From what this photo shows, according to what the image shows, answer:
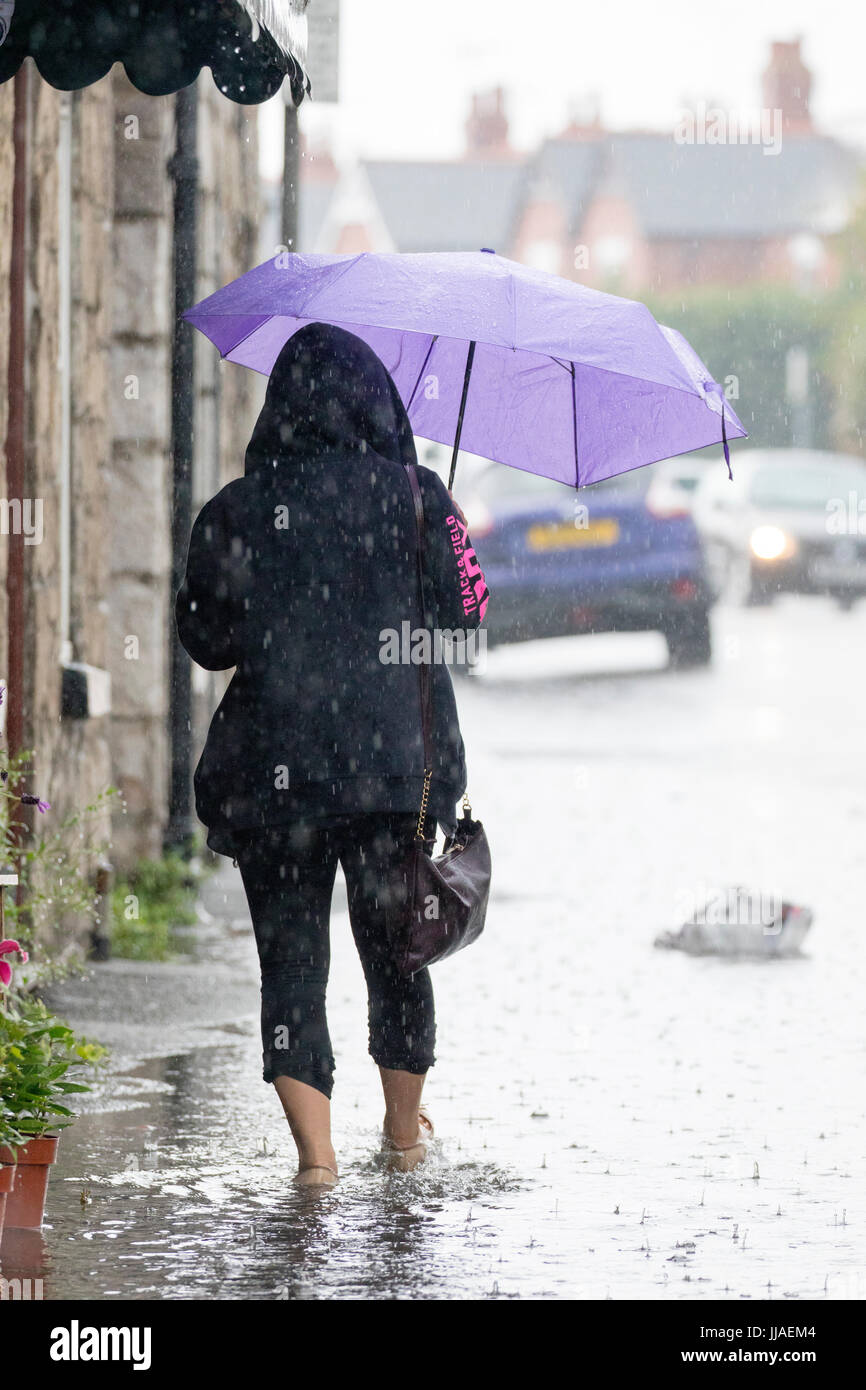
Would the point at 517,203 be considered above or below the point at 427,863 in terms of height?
above

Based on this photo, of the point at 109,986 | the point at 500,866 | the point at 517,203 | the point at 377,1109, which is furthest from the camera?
the point at 517,203

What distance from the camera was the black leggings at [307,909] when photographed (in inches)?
213

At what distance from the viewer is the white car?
27.0 m

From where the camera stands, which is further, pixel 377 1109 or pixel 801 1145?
pixel 377 1109

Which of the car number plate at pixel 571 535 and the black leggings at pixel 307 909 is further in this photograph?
the car number plate at pixel 571 535

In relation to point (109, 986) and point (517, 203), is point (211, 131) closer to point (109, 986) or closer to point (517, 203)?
point (109, 986)

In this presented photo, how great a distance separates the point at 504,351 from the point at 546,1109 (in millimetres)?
2097

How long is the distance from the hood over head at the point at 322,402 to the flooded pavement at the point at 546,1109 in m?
1.72

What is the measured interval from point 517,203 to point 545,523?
227 ft

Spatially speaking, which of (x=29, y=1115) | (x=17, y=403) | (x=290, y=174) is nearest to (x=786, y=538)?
(x=290, y=174)

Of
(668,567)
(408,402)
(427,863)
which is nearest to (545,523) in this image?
(668,567)

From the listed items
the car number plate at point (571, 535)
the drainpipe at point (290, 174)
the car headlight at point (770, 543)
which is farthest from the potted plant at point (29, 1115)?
the car headlight at point (770, 543)

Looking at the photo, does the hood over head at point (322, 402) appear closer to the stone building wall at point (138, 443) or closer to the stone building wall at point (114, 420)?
the stone building wall at point (114, 420)

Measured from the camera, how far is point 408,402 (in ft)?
21.9
